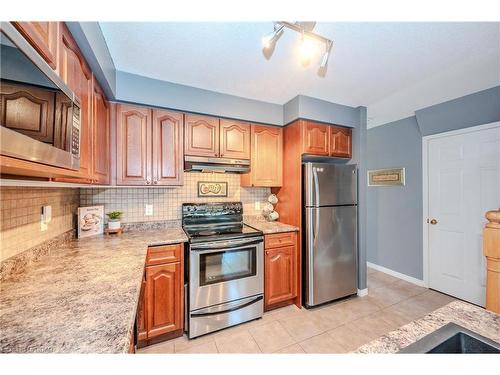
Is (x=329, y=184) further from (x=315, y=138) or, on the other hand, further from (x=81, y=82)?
(x=81, y=82)

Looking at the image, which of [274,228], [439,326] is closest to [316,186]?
[274,228]

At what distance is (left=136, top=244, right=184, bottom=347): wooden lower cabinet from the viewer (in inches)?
66.2

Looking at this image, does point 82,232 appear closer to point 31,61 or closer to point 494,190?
point 31,61

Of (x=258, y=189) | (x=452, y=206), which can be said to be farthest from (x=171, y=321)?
(x=452, y=206)

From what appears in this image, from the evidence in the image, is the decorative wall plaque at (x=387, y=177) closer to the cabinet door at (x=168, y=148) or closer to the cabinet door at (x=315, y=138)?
the cabinet door at (x=315, y=138)

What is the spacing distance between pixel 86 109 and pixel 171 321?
Answer: 5.69 feet

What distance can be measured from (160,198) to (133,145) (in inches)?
25.2

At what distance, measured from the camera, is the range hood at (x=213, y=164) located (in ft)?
6.97

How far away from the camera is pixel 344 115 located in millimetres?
2557

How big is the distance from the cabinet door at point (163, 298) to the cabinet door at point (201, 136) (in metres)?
1.12

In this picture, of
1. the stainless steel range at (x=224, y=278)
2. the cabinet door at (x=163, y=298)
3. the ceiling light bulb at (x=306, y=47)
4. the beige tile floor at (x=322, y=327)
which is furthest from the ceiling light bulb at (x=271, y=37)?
the beige tile floor at (x=322, y=327)

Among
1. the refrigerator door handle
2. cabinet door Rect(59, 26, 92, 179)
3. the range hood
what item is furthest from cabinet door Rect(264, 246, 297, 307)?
cabinet door Rect(59, 26, 92, 179)

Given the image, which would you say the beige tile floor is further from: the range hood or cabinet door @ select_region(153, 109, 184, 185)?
the range hood

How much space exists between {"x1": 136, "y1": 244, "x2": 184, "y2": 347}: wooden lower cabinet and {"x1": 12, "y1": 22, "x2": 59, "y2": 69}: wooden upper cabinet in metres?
1.35
